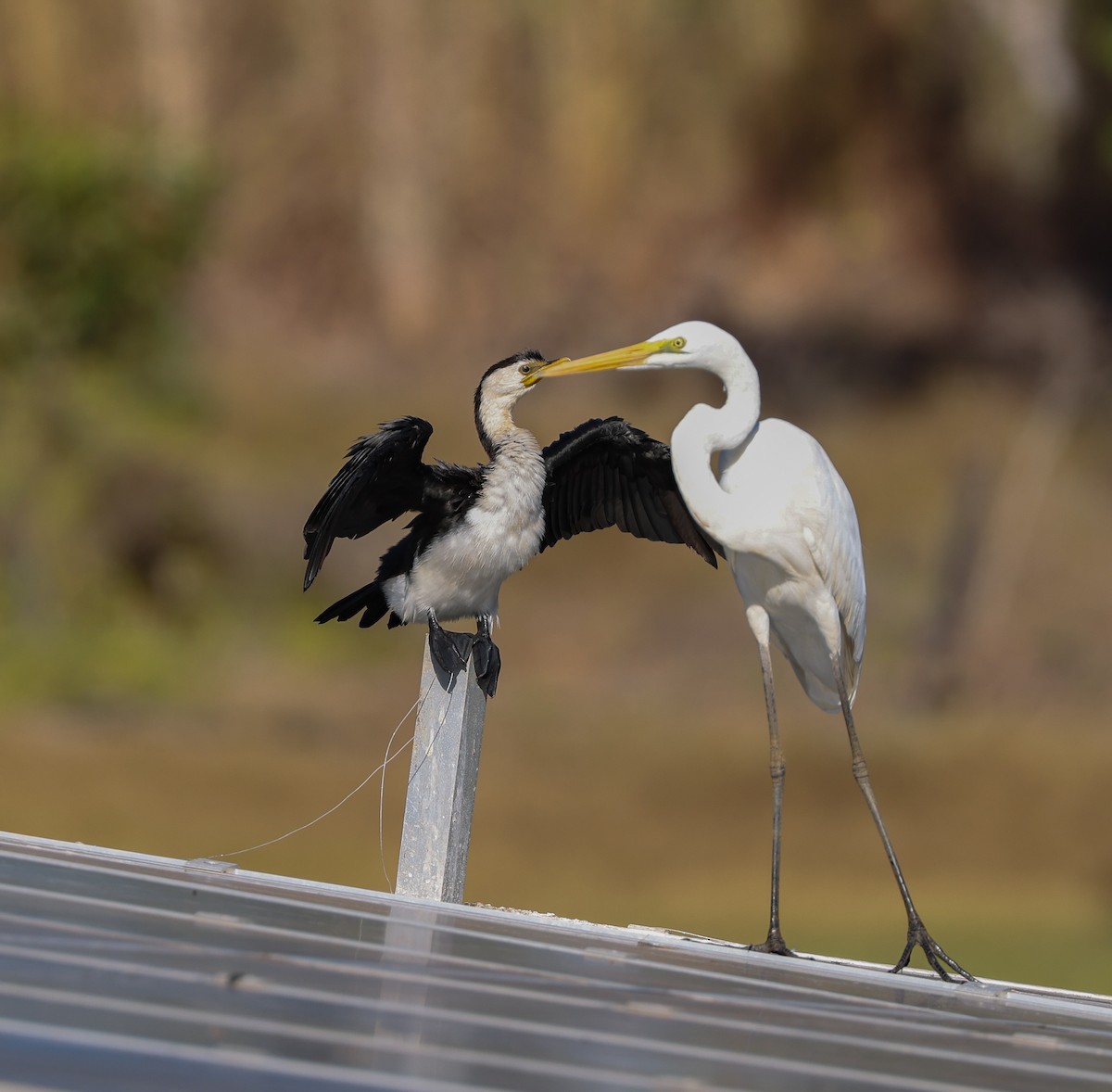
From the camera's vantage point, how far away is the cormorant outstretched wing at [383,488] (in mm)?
5746

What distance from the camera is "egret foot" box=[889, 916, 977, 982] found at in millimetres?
5441

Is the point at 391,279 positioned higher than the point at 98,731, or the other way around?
the point at 391,279

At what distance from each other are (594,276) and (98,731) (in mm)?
13436

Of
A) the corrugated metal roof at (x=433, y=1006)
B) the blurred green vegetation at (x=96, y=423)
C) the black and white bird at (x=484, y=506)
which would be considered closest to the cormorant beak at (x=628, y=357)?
the black and white bird at (x=484, y=506)

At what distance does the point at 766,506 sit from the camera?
5.64 metres

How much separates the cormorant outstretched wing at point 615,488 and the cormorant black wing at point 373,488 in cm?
49

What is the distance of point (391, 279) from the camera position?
3150 centimetres

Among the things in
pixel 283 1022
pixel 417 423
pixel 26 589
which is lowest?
pixel 283 1022

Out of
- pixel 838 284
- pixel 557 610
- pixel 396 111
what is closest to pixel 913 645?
pixel 557 610

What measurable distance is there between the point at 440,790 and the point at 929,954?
5.08 ft

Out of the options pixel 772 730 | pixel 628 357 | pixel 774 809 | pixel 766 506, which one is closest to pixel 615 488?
pixel 628 357

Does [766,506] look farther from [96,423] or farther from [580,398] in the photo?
[580,398]

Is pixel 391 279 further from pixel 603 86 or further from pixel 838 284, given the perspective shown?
pixel 838 284

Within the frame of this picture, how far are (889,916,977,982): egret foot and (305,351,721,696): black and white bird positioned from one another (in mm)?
1419
